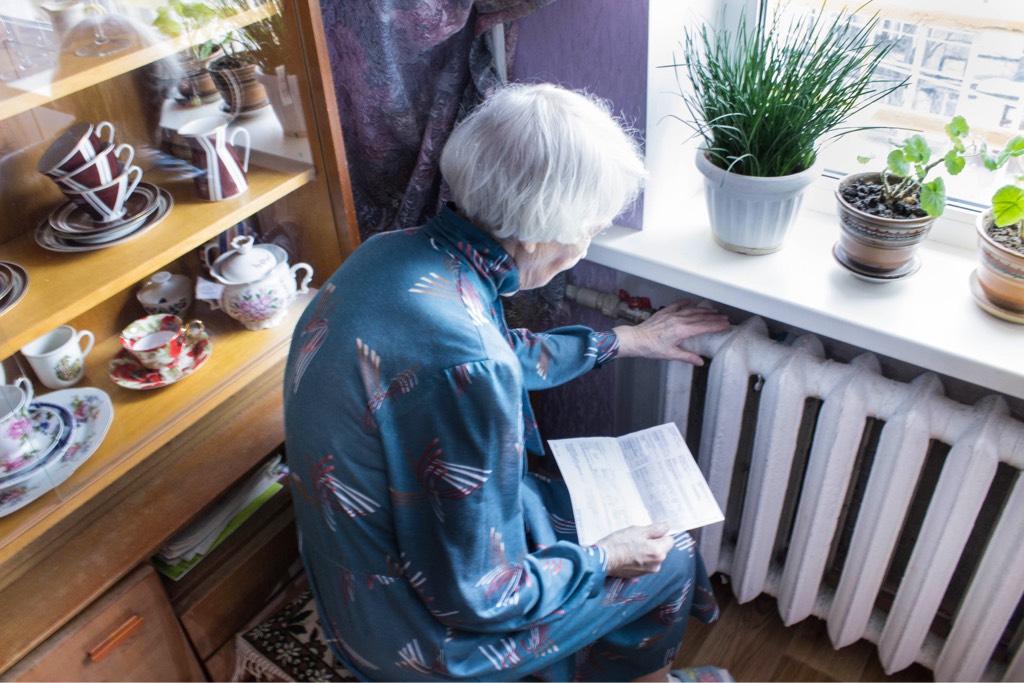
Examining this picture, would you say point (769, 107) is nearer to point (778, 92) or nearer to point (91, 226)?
point (778, 92)

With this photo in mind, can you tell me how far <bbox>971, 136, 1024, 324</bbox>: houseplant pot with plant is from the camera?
3.68 feet

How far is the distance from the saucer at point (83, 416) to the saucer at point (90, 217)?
0.26 meters

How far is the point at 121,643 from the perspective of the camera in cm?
129

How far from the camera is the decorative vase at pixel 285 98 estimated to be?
1350 millimetres

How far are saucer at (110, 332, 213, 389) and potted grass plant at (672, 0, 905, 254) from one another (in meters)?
0.88

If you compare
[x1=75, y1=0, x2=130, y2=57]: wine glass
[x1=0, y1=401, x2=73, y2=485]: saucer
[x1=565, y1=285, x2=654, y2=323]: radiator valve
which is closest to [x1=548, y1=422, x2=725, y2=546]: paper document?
[x1=565, y1=285, x2=654, y2=323]: radiator valve

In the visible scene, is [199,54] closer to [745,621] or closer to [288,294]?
[288,294]

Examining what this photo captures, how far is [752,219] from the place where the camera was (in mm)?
1337

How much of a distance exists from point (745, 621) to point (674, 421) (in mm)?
505

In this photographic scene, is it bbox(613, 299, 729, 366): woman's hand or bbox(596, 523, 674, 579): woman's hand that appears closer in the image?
bbox(596, 523, 674, 579): woman's hand

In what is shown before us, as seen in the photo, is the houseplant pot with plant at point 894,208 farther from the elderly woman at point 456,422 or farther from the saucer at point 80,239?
the saucer at point 80,239

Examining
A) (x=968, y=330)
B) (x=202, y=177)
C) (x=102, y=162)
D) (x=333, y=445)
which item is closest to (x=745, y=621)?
(x=968, y=330)

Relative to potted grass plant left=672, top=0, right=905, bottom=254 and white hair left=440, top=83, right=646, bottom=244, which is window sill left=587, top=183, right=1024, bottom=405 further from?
white hair left=440, top=83, right=646, bottom=244

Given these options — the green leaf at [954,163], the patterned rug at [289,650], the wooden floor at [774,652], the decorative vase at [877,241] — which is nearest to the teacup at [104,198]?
the patterned rug at [289,650]
